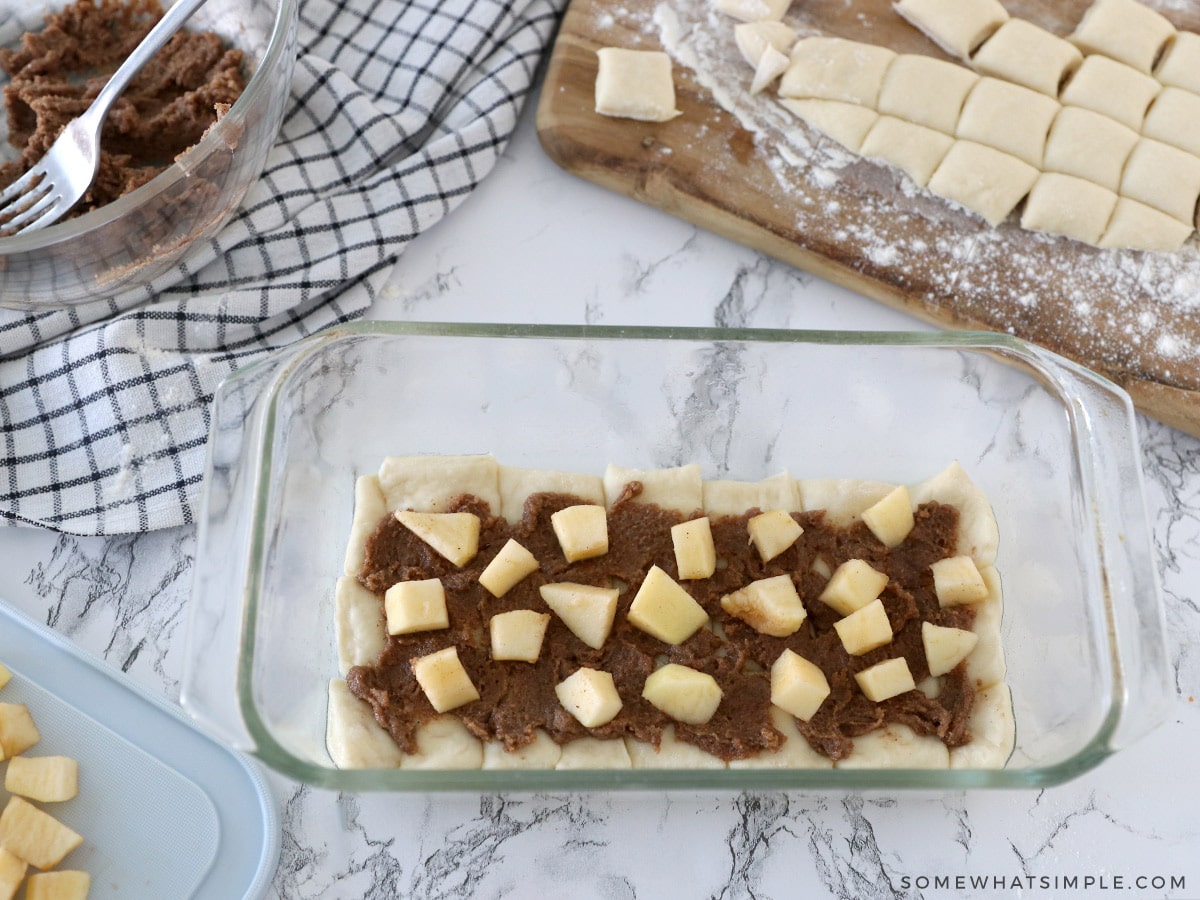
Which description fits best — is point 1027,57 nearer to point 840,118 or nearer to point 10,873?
point 840,118

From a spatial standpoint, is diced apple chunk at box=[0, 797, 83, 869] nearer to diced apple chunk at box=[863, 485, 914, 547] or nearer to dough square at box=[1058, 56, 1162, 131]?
diced apple chunk at box=[863, 485, 914, 547]

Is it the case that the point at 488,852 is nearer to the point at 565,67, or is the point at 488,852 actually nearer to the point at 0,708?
the point at 0,708

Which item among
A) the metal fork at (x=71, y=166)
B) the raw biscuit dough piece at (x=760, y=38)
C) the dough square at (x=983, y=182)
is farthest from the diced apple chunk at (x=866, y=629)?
the metal fork at (x=71, y=166)

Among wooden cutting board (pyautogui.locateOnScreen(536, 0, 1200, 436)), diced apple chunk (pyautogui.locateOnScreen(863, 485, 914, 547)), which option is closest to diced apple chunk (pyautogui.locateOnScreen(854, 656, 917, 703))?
diced apple chunk (pyautogui.locateOnScreen(863, 485, 914, 547))

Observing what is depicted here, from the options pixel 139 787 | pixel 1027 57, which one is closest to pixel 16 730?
pixel 139 787

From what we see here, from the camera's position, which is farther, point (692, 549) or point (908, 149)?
point (908, 149)
